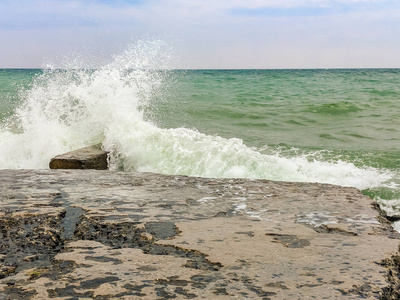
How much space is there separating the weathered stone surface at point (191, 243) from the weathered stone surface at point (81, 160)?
4.52 ft

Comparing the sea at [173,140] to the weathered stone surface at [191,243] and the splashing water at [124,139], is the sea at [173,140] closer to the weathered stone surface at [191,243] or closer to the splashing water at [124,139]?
the splashing water at [124,139]

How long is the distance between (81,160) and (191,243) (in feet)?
8.55

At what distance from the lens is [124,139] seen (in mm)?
5020

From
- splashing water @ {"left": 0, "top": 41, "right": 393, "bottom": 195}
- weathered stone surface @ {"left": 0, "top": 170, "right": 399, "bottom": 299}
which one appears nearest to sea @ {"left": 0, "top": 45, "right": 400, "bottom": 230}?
splashing water @ {"left": 0, "top": 41, "right": 393, "bottom": 195}

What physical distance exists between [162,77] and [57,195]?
4.67 metres

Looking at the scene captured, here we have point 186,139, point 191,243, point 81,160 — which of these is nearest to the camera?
point 191,243

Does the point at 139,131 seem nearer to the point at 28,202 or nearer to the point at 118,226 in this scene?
the point at 28,202

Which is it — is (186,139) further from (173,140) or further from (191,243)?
(191,243)

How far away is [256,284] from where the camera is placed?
1.32m

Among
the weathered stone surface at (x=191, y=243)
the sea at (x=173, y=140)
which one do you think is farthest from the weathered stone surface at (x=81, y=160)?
the weathered stone surface at (x=191, y=243)

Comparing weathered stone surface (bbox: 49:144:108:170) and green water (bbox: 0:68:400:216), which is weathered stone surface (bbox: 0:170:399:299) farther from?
green water (bbox: 0:68:400:216)

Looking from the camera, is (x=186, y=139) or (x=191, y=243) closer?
(x=191, y=243)

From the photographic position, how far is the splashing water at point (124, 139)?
4309mm

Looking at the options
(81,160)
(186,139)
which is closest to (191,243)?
(81,160)
